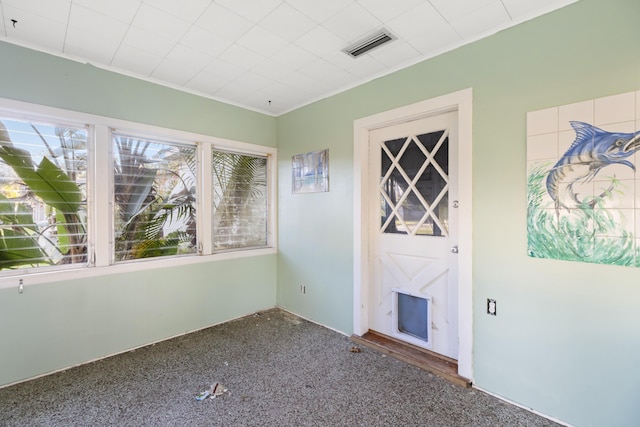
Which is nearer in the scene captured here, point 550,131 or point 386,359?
point 550,131

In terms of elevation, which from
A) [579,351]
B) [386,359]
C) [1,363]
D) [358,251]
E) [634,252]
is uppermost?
[634,252]

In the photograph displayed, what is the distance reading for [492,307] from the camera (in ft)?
6.72

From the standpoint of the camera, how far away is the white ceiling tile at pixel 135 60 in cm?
229

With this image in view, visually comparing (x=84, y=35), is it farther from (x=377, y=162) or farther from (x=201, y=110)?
(x=377, y=162)

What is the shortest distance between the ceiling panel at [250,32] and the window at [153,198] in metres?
0.73

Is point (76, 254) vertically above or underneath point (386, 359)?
above

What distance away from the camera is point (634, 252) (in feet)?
5.11

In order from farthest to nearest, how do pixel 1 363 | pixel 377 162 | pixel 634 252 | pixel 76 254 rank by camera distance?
1. pixel 377 162
2. pixel 76 254
3. pixel 1 363
4. pixel 634 252

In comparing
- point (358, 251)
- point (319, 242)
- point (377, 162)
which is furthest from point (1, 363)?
point (377, 162)

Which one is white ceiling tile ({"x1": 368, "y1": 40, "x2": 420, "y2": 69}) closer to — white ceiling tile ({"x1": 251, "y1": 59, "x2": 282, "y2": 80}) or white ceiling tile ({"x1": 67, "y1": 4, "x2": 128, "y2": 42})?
white ceiling tile ({"x1": 251, "y1": 59, "x2": 282, "y2": 80})

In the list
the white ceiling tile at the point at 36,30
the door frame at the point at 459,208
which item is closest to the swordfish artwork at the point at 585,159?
the door frame at the point at 459,208

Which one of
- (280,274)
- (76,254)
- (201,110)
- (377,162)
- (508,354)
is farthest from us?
(280,274)

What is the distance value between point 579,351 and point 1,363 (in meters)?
4.04

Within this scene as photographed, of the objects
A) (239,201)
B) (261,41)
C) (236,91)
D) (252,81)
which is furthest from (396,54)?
(239,201)
